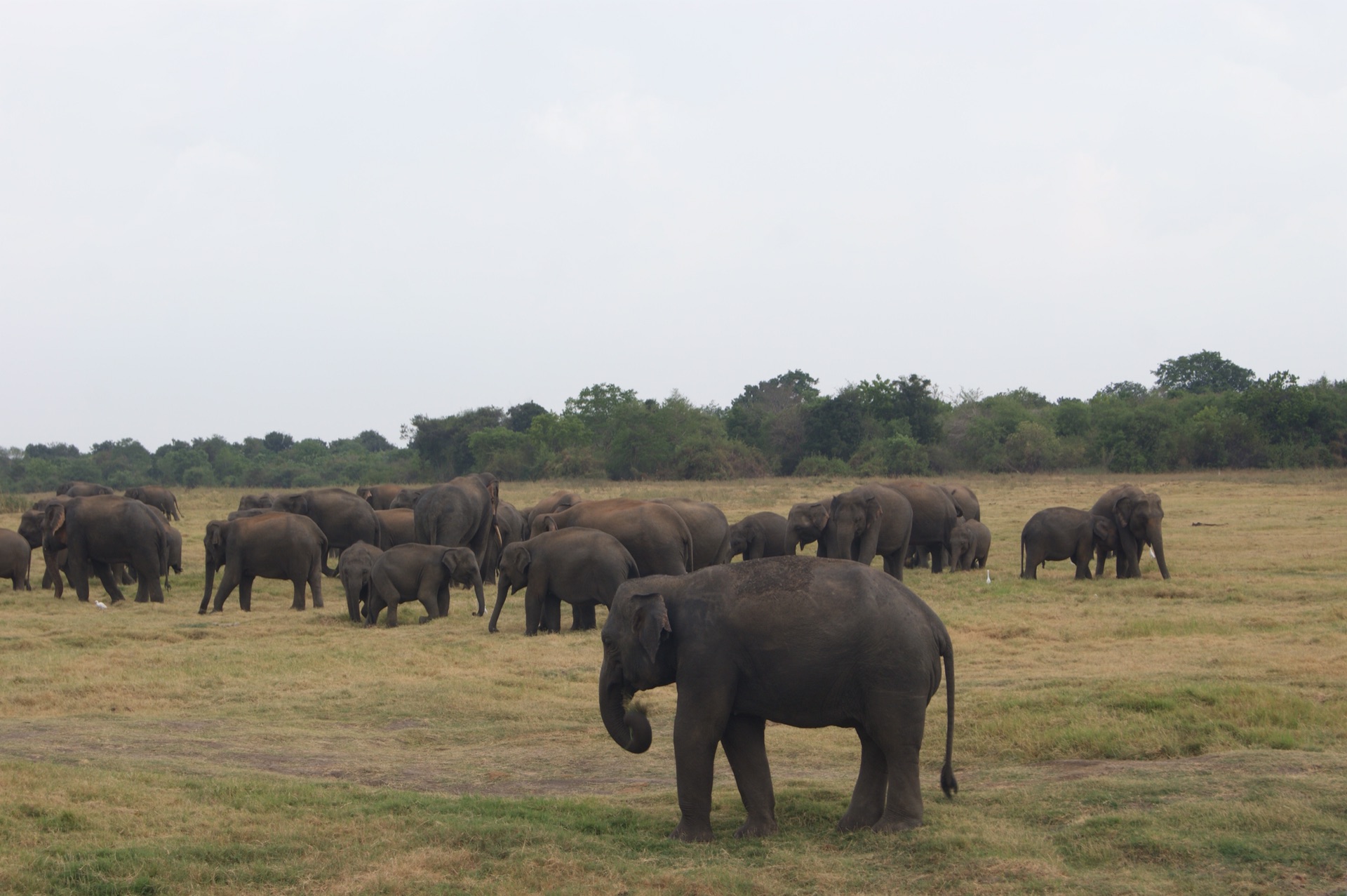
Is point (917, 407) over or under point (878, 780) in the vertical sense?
over

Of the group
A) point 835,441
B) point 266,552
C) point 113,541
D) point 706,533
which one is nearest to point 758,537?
point 706,533

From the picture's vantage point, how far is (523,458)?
71688 millimetres

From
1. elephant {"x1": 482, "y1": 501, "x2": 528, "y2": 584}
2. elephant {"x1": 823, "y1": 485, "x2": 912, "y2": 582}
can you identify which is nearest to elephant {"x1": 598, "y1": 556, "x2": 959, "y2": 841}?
elephant {"x1": 823, "y1": 485, "x2": 912, "y2": 582}

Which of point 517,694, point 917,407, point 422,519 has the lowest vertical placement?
point 517,694

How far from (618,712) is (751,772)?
3.02 ft

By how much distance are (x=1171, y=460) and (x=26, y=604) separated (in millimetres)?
48354

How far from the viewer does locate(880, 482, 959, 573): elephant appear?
23109 mm

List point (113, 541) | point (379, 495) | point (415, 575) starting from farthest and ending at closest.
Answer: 1. point (379, 495)
2. point (113, 541)
3. point (415, 575)

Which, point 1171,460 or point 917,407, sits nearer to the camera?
point 1171,460

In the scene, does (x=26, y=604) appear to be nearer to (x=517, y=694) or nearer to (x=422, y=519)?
(x=422, y=519)

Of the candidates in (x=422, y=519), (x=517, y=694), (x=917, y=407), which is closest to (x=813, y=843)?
(x=517, y=694)

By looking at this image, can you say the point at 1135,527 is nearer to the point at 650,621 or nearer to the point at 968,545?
the point at 968,545

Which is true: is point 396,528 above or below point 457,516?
below

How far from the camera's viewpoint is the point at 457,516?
21594mm
